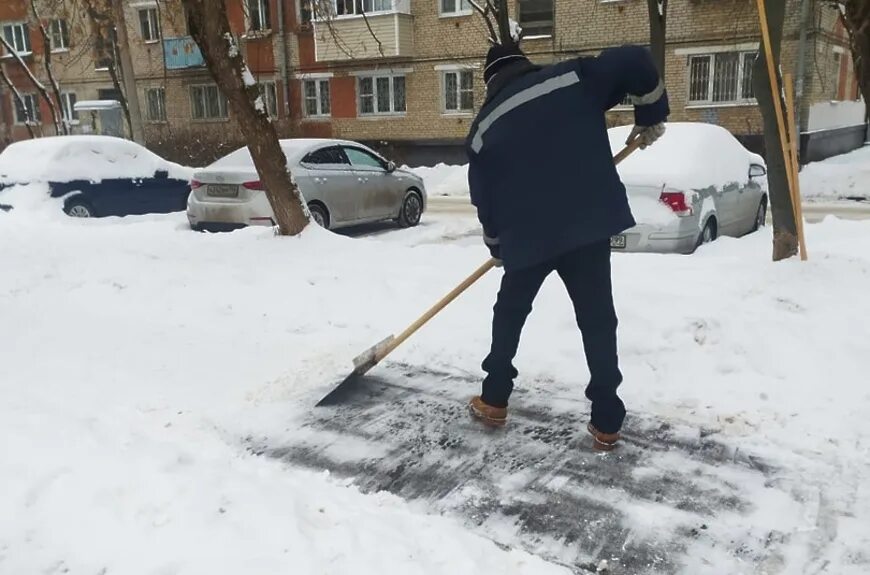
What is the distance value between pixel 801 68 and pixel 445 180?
9.42m

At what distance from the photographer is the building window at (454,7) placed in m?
22.9

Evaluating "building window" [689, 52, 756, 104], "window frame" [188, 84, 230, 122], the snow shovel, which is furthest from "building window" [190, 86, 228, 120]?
the snow shovel

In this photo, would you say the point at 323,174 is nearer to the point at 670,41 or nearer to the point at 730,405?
the point at 730,405

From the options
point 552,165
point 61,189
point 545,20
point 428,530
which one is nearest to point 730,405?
point 552,165

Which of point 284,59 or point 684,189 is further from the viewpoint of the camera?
point 284,59

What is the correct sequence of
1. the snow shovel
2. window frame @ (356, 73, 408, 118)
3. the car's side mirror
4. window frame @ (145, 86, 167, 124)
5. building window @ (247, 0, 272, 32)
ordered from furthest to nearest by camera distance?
1. window frame @ (145, 86, 167, 124)
2. building window @ (247, 0, 272, 32)
3. window frame @ (356, 73, 408, 118)
4. the car's side mirror
5. the snow shovel

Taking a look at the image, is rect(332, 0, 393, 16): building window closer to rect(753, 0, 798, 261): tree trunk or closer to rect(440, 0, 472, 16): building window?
rect(440, 0, 472, 16): building window

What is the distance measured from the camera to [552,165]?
327 centimetres

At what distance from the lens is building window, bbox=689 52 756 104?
19734 millimetres

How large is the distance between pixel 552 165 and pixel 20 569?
2.53m

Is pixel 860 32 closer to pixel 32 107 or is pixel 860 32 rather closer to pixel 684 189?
pixel 684 189

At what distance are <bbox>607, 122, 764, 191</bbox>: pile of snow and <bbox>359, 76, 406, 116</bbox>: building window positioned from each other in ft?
53.3

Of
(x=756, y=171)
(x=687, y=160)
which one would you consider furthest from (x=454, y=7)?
(x=687, y=160)

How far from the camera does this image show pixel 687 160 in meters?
8.05
